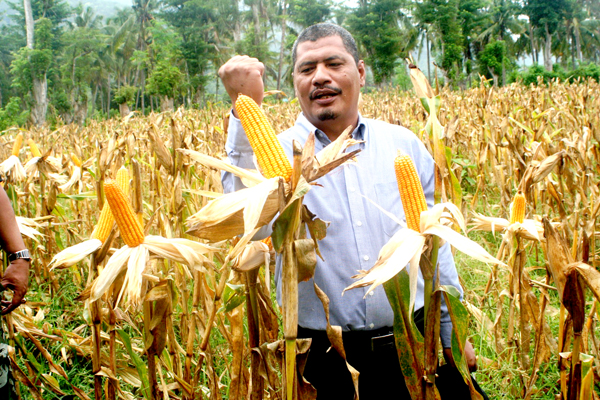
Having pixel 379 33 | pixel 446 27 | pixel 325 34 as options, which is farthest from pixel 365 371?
pixel 379 33

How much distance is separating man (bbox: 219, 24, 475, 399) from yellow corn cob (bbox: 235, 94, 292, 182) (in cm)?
40

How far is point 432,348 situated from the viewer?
1.07 meters

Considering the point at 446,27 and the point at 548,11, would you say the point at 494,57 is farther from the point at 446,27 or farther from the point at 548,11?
the point at 548,11

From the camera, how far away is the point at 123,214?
3.90ft

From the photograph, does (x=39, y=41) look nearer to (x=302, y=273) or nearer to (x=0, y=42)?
(x=0, y=42)

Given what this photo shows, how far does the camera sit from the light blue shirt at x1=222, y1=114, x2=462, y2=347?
161cm

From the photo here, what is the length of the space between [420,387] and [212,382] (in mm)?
1028

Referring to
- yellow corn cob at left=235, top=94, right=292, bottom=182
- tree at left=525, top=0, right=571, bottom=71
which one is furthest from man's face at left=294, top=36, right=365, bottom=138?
tree at left=525, top=0, right=571, bottom=71

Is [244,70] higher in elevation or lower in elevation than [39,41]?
lower

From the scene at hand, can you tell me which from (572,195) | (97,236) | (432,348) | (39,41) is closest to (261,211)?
(432,348)

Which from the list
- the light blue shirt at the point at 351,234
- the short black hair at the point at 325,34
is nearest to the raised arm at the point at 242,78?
the light blue shirt at the point at 351,234

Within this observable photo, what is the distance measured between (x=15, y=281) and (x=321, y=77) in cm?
148

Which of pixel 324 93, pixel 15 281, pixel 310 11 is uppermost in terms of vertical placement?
pixel 310 11

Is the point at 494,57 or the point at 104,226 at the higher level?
the point at 494,57
